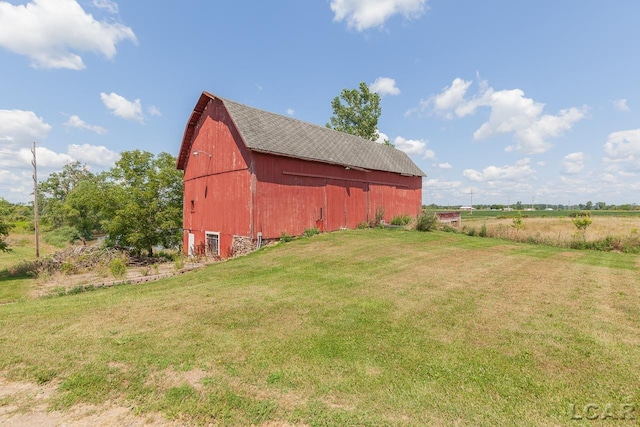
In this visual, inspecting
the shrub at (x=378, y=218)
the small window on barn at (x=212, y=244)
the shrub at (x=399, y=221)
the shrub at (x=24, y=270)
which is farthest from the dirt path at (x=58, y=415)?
the shrub at (x=399, y=221)

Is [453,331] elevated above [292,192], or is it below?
below

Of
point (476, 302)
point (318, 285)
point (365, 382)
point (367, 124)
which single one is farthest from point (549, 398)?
point (367, 124)

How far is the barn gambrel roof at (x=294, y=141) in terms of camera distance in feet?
50.8

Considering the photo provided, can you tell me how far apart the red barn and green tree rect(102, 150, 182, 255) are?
361 centimetres

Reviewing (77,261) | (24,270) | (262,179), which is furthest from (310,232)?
(24,270)

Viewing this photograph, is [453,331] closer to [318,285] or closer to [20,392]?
[318,285]

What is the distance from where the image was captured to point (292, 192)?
53.5ft

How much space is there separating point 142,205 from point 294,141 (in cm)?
1336

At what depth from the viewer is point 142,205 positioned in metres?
22.4

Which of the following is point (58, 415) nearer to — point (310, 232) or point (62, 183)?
point (310, 232)

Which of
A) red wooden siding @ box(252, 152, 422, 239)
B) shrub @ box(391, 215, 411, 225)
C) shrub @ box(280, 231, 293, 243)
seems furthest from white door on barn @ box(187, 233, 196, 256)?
shrub @ box(391, 215, 411, 225)

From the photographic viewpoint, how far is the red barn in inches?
595

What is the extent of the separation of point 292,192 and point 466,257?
9.05 metres

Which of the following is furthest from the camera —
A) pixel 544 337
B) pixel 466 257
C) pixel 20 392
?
pixel 466 257
